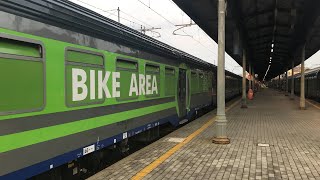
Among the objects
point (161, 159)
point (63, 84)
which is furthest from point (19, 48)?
point (161, 159)

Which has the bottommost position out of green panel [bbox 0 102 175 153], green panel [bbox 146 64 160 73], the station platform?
the station platform

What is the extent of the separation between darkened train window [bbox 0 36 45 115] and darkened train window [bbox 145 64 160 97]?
4.29 meters

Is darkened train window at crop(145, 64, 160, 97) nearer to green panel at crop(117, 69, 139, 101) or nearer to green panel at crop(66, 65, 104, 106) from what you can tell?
green panel at crop(117, 69, 139, 101)

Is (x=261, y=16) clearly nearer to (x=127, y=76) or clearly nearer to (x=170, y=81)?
(x=170, y=81)

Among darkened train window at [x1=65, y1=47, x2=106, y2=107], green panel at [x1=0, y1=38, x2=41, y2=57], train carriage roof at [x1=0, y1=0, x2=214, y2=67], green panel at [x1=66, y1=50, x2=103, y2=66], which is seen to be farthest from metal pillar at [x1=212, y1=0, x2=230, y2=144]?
green panel at [x1=0, y1=38, x2=41, y2=57]

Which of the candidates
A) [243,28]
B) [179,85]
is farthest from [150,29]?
[179,85]

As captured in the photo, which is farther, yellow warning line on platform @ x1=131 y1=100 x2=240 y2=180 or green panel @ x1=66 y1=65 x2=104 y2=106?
yellow warning line on platform @ x1=131 y1=100 x2=240 y2=180

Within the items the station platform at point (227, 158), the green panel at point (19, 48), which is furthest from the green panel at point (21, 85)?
the station platform at point (227, 158)

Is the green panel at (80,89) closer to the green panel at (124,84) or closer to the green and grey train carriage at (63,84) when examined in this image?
the green and grey train carriage at (63,84)

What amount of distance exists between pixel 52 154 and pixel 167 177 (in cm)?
214

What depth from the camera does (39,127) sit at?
15.1ft

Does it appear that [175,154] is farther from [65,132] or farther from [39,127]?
[39,127]

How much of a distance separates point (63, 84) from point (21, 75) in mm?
907

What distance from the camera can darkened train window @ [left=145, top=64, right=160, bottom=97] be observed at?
8.84 m
